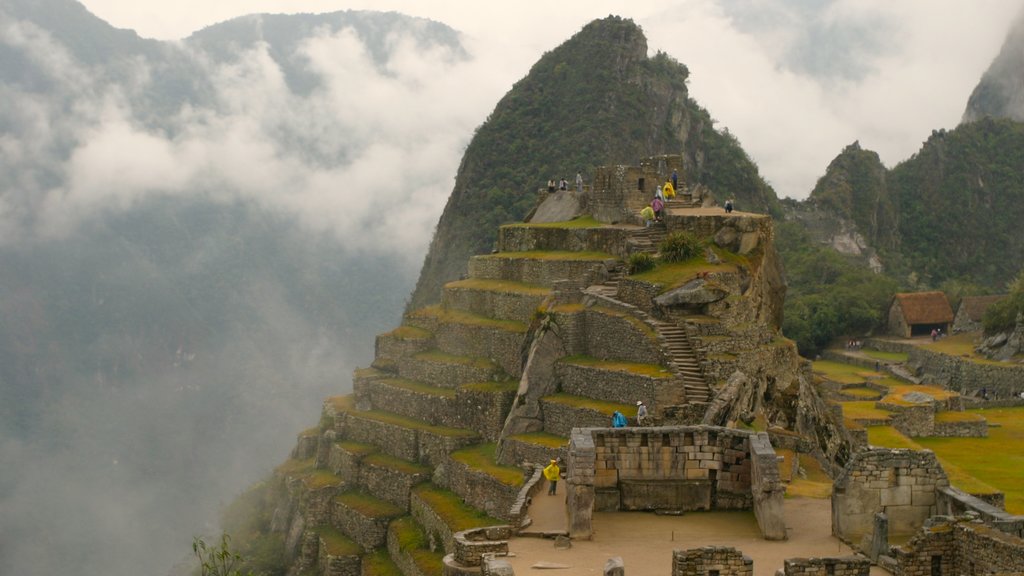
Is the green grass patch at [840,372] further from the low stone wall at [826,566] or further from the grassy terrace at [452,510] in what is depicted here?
the low stone wall at [826,566]

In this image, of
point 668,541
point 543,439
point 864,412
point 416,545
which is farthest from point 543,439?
point 864,412

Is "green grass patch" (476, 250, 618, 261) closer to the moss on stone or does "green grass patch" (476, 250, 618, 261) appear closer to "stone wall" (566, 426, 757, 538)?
the moss on stone

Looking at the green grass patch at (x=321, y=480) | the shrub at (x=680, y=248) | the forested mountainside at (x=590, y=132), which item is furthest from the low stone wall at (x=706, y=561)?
the forested mountainside at (x=590, y=132)

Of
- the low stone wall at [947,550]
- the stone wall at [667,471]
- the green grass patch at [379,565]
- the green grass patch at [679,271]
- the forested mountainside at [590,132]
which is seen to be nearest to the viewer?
the low stone wall at [947,550]

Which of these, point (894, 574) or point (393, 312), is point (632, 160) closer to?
point (393, 312)

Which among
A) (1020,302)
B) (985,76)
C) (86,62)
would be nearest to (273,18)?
(86,62)

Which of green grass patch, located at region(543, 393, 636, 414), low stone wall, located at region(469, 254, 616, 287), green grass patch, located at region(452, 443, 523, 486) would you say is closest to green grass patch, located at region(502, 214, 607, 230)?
low stone wall, located at region(469, 254, 616, 287)
